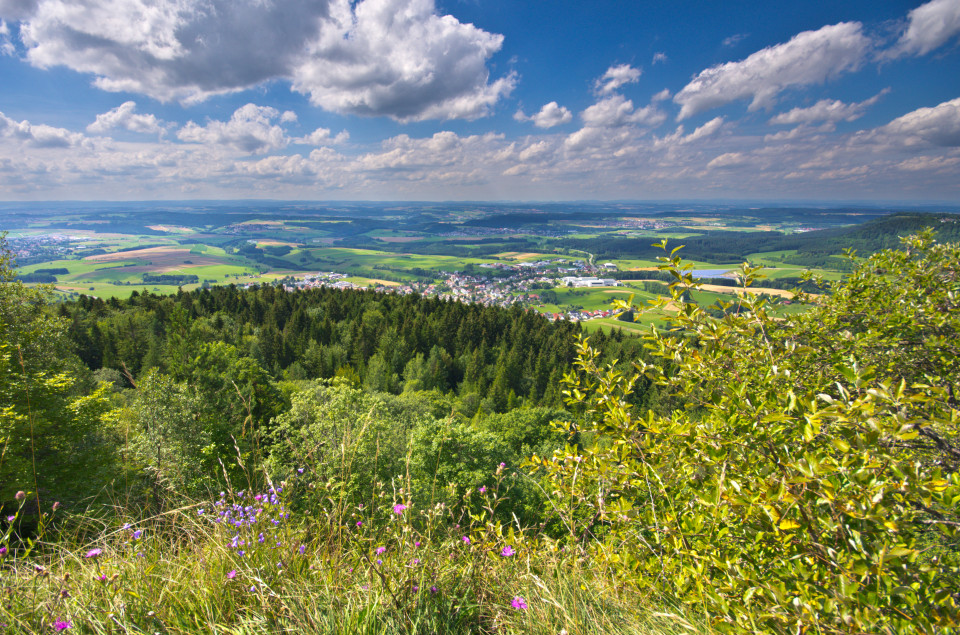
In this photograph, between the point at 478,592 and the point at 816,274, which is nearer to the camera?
the point at 478,592

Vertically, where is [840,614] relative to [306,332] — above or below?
above

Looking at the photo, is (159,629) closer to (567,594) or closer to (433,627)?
(433,627)

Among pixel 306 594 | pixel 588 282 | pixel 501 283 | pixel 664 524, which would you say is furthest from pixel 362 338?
pixel 588 282

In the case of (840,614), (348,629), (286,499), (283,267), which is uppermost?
(840,614)

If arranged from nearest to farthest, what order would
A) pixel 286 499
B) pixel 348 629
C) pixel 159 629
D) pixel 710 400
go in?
pixel 348 629, pixel 159 629, pixel 710 400, pixel 286 499

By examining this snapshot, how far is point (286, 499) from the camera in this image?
4.11 m

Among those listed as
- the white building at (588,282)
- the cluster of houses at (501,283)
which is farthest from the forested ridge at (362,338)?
the white building at (588,282)

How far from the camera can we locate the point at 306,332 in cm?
5853

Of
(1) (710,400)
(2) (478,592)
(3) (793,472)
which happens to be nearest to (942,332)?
(1) (710,400)

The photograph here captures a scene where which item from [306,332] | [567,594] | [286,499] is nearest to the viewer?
[567,594]

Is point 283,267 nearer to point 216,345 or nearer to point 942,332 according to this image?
point 216,345

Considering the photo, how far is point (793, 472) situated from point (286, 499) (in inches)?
172

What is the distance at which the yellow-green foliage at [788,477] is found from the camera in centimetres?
179

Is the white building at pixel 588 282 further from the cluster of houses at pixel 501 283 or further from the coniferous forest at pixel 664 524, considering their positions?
the coniferous forest at pixel 664 524
